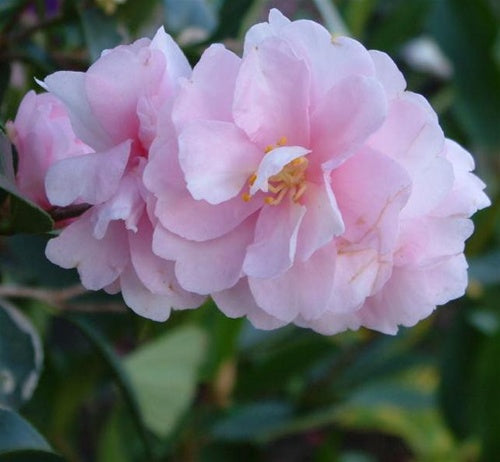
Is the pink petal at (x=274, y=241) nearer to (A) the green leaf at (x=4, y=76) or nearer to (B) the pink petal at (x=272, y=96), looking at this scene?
(B) the pink petal at (x=272, y=96)

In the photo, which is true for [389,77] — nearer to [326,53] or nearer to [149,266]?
[326,53]

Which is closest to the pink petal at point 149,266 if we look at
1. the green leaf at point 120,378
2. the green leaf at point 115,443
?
the green leaf at point 120,378

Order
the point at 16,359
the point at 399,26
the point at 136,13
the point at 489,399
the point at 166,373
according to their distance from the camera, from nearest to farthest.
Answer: the point at 16,359, the point at 136,13, the point at 166,373, the point at 489,399, the point at 399,26

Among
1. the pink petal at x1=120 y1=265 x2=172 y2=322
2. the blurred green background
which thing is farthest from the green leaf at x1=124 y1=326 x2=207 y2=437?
the pink petal at x1=120 y1=265 x2=172 y2=322

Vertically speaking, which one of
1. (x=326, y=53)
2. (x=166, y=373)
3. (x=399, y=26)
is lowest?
(x=166, y=373)

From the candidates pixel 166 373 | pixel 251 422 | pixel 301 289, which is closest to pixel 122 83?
pixel 301 289

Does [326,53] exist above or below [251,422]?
above
